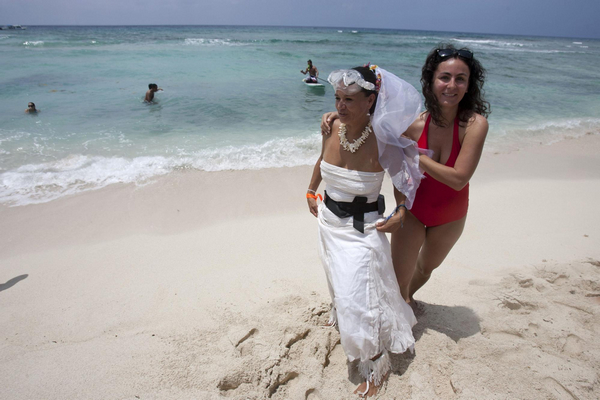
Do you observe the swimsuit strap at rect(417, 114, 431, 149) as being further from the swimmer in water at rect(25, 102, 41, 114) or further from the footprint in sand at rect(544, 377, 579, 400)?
the swimmer in water at rect(25, 102, 41, 114)

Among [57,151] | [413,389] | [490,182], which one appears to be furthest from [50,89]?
[413,389]

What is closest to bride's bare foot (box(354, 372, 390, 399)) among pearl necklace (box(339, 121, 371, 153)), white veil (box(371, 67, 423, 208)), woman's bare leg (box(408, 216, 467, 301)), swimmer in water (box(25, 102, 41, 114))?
woman's bare leg (box(408, 216, 467, 301))

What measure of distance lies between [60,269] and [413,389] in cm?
360

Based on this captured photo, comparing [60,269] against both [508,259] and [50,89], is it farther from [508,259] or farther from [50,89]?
[50,89]

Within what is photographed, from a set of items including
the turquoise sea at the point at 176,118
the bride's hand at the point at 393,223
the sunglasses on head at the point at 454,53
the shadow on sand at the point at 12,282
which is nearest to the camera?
the sunglasses on head at the point at 454,53

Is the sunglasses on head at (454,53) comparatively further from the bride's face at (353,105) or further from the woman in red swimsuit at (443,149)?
the bride's face at (353,105)

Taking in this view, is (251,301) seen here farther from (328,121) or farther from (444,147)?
(444,147)

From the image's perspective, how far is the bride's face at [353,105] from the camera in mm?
1994

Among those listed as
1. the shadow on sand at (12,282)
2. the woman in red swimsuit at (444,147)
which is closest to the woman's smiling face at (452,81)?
the woman in red swimsuit at (444,147)

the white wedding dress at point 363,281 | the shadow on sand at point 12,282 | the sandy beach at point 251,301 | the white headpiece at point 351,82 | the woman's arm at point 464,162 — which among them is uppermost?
the white headpiece at point 351,82

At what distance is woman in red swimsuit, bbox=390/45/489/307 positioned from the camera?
204cm

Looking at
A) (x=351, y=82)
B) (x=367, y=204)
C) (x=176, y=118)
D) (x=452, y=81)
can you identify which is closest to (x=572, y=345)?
(x=367, y=204)

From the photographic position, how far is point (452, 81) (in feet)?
6.71

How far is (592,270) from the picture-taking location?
348 centimetres
